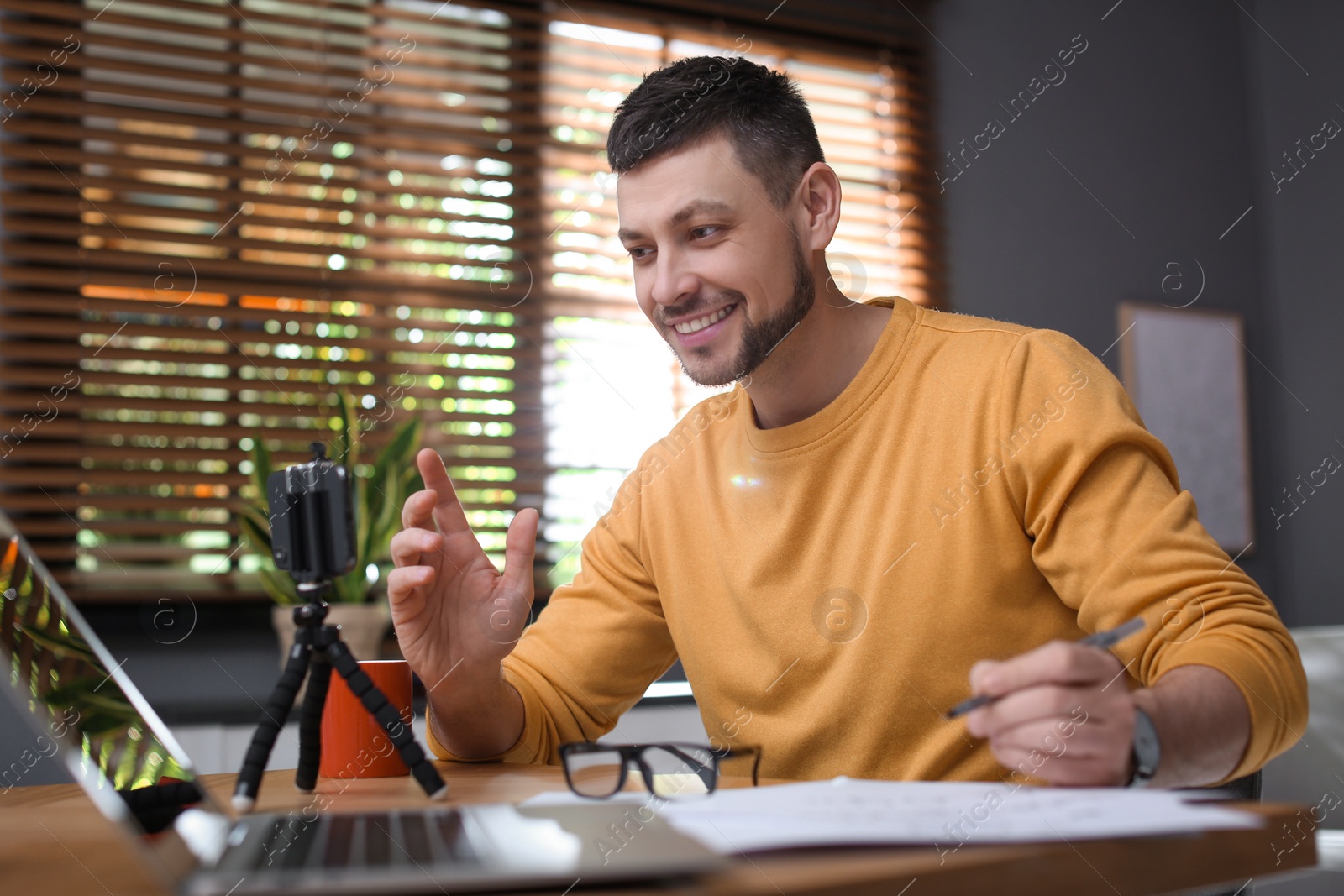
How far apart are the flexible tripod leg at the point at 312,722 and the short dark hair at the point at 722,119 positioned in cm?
81

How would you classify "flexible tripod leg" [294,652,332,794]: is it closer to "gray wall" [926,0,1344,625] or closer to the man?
the man

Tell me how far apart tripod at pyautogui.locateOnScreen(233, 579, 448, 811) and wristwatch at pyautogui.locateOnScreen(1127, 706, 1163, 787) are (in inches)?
19.4

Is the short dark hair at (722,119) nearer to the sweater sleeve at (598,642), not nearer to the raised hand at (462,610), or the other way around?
the sweater sleeve at (598,642)

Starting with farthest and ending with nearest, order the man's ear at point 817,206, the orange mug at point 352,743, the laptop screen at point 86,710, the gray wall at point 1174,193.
Answer: the gray wall at point 1174,193 < the man's ear at point 817,206 < the orange mug at point 352,743 < the laptop screen at point 86,710

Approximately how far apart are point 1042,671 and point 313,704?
1.80 feet

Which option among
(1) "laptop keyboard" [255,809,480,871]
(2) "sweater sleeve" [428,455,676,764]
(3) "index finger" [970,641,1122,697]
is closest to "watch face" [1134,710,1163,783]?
(3) "index finger" [970,641,1122,697]

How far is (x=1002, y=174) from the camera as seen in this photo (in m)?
3.34

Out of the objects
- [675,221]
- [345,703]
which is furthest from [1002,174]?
[345,703]

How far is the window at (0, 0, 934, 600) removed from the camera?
2.26 meters

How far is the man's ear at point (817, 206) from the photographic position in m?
1.48

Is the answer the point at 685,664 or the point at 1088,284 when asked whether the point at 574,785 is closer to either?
Result: the point at 685,664

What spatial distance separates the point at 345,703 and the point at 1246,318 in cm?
358

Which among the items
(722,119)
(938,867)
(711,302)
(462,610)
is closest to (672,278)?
(711,302)

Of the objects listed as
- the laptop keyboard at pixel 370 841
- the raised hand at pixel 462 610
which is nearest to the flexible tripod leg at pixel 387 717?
the laptop keyboard at pixel 370 841
